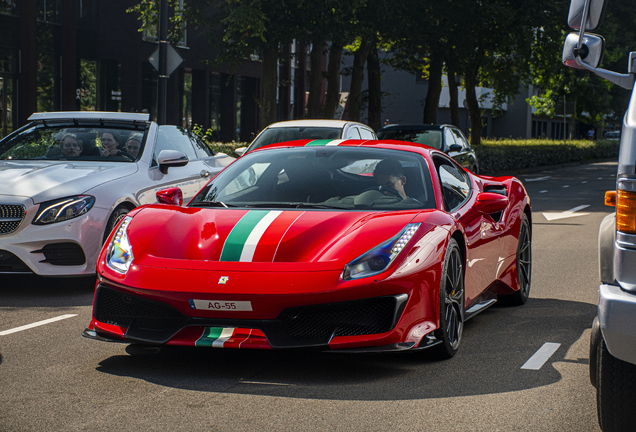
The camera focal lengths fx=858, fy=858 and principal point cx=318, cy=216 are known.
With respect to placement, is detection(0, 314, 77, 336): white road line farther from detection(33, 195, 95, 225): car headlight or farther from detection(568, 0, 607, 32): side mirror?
detection(568, 0, 607, 32): side mirror

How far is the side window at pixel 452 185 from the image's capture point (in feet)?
18.8

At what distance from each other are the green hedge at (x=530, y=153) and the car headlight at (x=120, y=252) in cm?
2470

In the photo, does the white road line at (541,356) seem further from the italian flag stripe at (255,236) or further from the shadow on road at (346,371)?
the italian flag stripe at (255,236)

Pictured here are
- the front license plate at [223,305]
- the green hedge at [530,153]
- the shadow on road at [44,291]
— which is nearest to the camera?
the front license plate at [223,305]

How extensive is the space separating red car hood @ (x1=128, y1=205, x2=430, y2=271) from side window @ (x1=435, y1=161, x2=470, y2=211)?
706 mm

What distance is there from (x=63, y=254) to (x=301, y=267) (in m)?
3.37

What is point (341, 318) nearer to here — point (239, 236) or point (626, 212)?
point (239, 236)

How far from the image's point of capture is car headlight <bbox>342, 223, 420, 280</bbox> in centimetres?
445

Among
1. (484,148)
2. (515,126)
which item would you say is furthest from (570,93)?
(484,148)

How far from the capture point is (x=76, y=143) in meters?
8.41

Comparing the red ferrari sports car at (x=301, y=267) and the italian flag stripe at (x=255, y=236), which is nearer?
the red ferrari sports car at (x=301, y=267)

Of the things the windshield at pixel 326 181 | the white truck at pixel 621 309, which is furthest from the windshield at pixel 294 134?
the white truck at pixel 621 309

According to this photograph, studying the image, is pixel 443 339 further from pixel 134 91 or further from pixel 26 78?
pixel 134 91

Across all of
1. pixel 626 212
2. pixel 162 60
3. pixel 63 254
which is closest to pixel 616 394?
pixel 626 212
